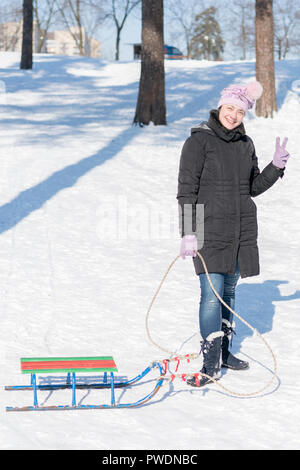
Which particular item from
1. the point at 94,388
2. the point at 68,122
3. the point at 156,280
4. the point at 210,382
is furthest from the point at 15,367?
the point at 68,122

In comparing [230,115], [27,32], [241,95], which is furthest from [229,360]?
[27,32]

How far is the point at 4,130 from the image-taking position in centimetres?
1593

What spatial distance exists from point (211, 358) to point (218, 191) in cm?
117

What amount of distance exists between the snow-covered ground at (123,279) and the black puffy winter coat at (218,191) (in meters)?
0.95

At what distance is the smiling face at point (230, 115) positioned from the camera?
4922mm

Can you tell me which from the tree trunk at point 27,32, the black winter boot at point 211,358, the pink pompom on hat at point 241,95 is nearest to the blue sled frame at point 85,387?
the black winter boot at point 211,358

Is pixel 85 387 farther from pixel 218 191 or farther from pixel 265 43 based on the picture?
pixel 265 43

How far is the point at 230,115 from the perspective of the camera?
4926mm

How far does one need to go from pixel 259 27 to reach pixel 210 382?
13.3 meters

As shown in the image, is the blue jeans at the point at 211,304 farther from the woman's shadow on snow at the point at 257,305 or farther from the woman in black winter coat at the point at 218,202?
the woman's shadow on snow at the point at 257,305

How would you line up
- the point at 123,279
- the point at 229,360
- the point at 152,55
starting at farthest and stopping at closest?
the point at 152,55, the point at 123,279, the point at 229,360

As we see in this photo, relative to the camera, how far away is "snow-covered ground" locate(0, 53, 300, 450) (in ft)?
14.3

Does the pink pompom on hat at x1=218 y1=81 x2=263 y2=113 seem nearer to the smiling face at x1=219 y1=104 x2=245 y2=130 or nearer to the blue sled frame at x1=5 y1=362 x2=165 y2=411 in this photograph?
the smiling face at x1=219 y1=104 x2=245 y2=130
